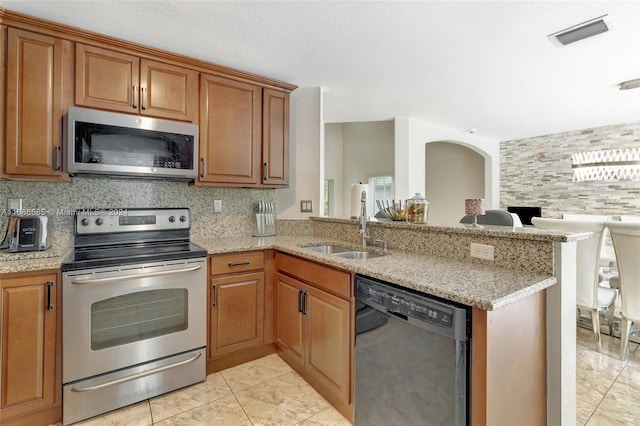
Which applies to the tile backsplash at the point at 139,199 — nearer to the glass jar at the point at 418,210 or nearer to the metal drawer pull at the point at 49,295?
the metal drawer pull at the point at 49,295

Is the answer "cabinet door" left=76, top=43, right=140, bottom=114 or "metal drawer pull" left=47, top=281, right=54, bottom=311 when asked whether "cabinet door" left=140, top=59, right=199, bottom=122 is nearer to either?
"cabinet door" left=76, top=43, right=140, bottom=114

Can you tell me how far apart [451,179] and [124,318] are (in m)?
6.18

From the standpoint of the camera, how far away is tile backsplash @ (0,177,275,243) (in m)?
2.08

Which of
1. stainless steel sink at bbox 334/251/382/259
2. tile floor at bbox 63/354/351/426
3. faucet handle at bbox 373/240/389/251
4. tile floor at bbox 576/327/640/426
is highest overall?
faucet handle at bbox 373/240/389/251

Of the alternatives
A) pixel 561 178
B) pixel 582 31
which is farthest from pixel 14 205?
pixel 561 178

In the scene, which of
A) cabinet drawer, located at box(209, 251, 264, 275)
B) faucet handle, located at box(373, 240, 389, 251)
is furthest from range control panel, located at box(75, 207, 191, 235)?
faucet handle, located at box(373, 240, 389, 251)

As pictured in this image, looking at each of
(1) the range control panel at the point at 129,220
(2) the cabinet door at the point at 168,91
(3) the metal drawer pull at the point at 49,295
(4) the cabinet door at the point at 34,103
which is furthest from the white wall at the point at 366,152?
(3) the metal drawer pull at the point at 49,295

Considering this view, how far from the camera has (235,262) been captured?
2.23m

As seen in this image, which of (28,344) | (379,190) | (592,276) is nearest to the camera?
(28,344)

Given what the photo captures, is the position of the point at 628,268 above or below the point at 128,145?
below

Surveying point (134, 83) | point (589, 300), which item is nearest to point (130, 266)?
point (134, 83)

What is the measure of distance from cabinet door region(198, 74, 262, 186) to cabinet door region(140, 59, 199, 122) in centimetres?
8

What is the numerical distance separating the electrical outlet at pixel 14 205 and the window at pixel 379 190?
5637 mm

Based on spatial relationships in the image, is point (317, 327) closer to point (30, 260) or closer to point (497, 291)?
point (497, 291)
